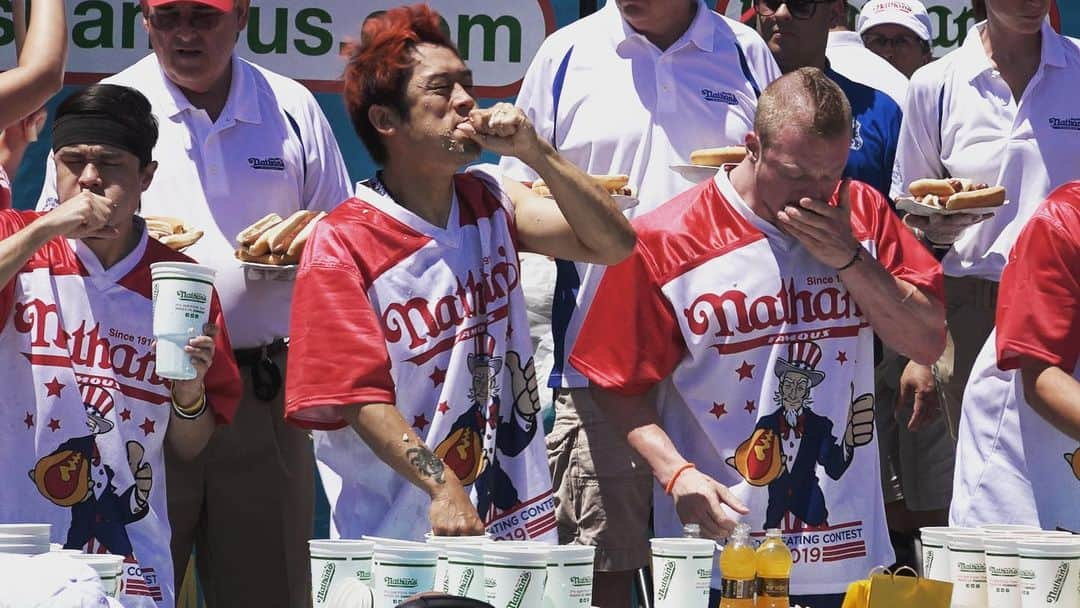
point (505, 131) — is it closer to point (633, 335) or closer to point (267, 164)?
point (633, 335)

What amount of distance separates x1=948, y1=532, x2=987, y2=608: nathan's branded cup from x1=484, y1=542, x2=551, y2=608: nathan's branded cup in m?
0.98

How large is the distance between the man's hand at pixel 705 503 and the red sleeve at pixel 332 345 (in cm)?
74

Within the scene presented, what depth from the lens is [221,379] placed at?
486 centimetres

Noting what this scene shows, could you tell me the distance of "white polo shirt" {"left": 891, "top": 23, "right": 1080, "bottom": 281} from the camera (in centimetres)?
605

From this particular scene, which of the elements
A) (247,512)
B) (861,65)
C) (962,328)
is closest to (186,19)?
(247,512)

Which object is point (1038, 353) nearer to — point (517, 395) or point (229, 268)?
point (517, 395)

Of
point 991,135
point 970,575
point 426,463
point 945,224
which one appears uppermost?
point 991,135

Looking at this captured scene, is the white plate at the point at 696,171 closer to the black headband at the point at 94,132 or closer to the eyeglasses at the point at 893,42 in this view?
the black headband at the point at 94,132

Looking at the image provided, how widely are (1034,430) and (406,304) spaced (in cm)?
171

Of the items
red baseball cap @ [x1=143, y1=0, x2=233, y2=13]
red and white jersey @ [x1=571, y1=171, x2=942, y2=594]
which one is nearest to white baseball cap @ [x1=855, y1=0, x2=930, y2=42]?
red and white jersey @ [x1=571, y1=171, x2=942, y2=594]

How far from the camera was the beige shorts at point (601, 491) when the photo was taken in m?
5.60

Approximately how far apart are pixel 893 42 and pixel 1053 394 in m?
2.96

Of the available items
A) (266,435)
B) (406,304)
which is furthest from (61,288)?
(266,435)

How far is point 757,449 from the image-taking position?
4.68 meters
